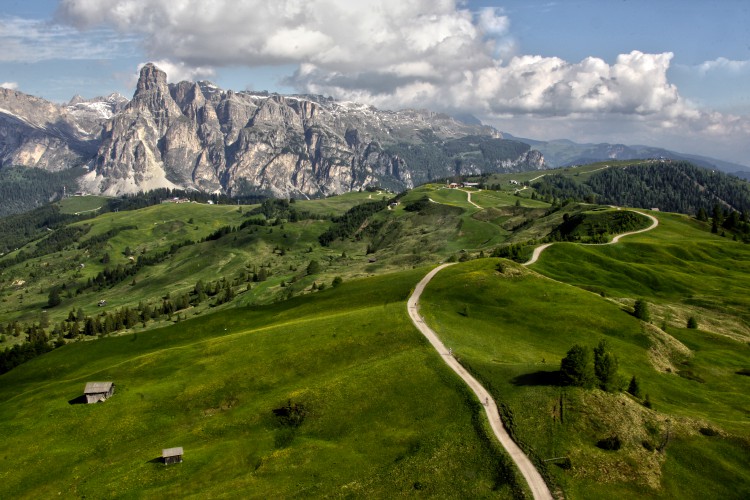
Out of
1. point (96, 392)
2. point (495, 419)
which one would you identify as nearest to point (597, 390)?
point (495, 419)

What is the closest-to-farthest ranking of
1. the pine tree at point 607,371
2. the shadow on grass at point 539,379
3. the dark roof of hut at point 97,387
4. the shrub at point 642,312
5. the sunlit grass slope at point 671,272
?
the pine tree at point 607,371
the shadow on grass at point 539,379
the dark roof of hut at point 97,387
the shrub at point 642,312
the sunlit grass slope at point 671,272

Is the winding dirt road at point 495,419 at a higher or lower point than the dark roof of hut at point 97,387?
higher

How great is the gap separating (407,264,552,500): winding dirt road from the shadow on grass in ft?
17.1

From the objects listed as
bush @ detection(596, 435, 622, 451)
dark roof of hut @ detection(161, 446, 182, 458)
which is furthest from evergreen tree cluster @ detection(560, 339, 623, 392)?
dark roof of hut @ detection(161, 446, 182, 458)

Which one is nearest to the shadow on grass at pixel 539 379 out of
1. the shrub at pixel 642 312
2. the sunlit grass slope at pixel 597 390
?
the sunlit grass slope at pixel 597 390

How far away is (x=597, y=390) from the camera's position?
213 ft

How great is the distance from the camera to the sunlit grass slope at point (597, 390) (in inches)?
2116

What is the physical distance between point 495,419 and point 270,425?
3199 centimetres

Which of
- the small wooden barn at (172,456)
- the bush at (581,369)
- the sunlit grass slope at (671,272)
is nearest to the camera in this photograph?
the small wooden barn at (172,456)

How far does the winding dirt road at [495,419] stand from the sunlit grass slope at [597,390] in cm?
137

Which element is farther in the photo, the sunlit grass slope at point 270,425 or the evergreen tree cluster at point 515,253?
the evergreen tree cluster at point 515,253

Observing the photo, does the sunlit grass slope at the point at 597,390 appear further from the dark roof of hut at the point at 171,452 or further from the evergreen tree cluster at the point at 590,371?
the dark roof of hut at the point at 171,452

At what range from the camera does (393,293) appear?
125 metres

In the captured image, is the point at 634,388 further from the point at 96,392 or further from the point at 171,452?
the point at 96,392
